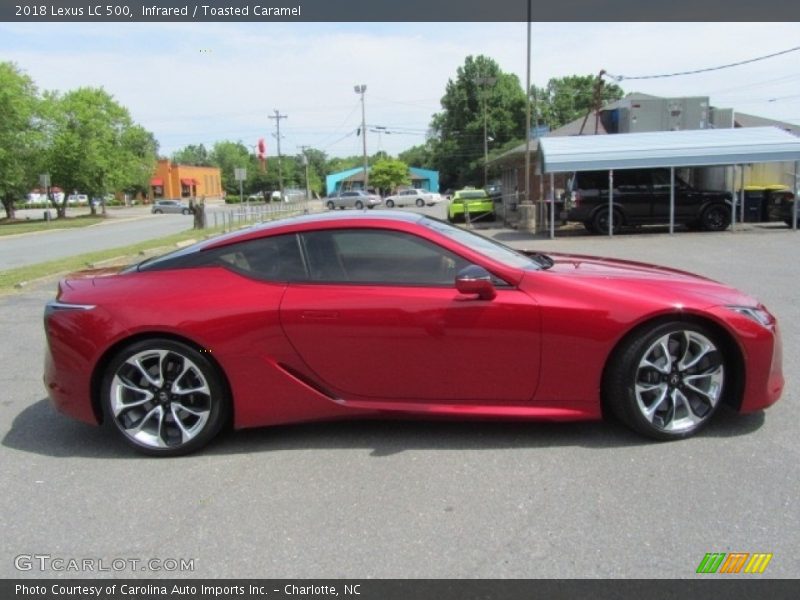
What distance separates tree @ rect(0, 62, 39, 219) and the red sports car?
4496 centimetres

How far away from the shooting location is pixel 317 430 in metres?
4.42

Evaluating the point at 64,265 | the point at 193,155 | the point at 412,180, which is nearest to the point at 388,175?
the point at 412,180

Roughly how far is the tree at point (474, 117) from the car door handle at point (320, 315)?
271ft

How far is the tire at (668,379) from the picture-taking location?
390 centimetres

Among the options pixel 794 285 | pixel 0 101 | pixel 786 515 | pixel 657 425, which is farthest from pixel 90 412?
pixel 0 101

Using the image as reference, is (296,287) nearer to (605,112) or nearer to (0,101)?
(605,112)

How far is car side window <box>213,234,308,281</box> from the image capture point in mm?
4133

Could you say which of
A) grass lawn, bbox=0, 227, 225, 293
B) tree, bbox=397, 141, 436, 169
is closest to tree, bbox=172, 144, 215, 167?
tree, bbox=397, 141, 436, 169

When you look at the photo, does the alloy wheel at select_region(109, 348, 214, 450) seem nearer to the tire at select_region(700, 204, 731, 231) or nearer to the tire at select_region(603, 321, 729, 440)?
the tire at select_region(603, 321, 729, 440)

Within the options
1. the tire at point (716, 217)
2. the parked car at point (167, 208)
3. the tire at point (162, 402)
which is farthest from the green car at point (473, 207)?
the parked car at point (167, 208)

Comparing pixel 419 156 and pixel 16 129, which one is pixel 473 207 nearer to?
pixel 16 129

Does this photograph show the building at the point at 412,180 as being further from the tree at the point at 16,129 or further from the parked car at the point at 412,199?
the tree at the point at 16,129

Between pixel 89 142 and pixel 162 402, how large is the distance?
168 feet

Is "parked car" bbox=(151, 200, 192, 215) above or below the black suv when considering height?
above
